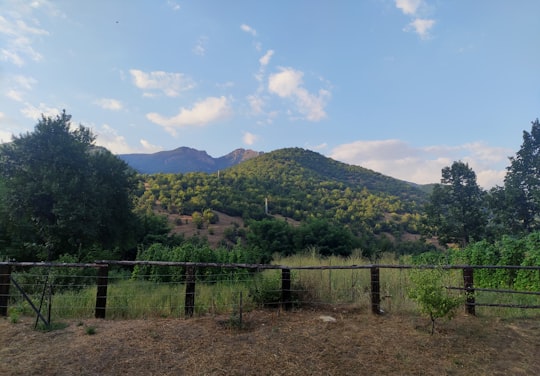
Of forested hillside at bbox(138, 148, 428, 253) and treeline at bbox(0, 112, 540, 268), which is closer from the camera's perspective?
treeline at bbox(0, 112, 540, 268)

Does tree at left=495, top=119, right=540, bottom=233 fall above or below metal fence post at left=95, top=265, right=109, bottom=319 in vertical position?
above

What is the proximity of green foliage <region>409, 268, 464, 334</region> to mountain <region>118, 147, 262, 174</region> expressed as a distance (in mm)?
88745

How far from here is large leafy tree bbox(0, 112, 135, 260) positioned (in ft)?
46.2

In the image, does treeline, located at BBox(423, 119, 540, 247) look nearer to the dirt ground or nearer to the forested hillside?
the forested hillside

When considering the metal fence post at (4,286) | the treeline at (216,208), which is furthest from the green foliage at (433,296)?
the treeline at (216,208)

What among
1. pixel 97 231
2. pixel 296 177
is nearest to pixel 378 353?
pixel 97 231

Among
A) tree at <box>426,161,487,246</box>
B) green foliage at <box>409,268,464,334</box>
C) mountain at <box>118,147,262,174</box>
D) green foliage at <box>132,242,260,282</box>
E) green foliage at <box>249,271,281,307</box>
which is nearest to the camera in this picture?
green foliage at <box>409,268,464,334</box>

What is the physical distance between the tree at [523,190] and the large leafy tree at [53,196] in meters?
24.4

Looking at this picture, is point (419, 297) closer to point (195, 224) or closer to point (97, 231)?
point (97, 231)

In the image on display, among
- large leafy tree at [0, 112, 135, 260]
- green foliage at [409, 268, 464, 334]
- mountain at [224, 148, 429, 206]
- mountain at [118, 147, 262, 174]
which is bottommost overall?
green foliage at [409, 268, 464, 334]

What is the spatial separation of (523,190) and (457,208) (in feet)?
15.3

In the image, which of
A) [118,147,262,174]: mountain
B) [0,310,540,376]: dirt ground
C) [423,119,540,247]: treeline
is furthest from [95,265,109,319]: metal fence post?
[118,147,262,174]: mountain

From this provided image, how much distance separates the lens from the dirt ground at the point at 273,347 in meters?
4.55

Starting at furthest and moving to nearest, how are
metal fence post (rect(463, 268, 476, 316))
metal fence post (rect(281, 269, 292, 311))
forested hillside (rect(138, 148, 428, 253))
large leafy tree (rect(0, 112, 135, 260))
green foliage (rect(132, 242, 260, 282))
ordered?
1. forested hillside (rect(138, 148, 428, 253))
2. large leafy tree (rect(0, 112, 135, 260))
3. green foliage (rect(132, 242, 260, 282))
4. metal fence post (rect(281, 269, 292, 311))
5. metal fence post (rect(463, 268, 476, 316))
